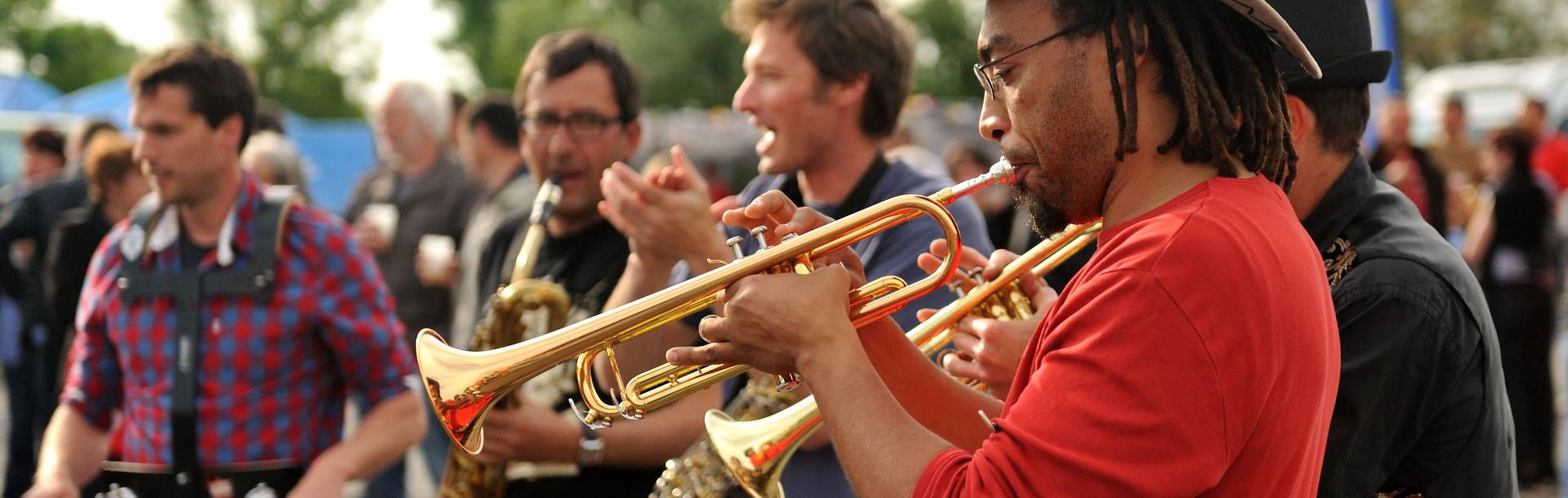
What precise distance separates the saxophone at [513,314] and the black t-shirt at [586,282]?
0.04m

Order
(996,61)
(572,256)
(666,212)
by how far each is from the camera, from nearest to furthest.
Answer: (996,61) → (666,212) → (572,256)

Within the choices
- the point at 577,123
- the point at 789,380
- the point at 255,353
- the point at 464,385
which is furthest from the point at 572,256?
the point at 789,380

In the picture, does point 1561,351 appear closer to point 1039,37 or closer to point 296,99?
point 1039,37

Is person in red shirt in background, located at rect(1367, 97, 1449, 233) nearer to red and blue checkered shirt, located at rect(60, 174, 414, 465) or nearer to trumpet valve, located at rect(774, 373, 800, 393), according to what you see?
red and blue checkered shirt, located at rect(60, 174, 414, 465)

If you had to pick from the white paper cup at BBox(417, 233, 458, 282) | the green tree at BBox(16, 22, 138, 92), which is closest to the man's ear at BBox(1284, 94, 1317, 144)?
the white paper cup at BBox(417, 233, 458, 282)

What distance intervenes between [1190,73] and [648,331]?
1005 millimetres

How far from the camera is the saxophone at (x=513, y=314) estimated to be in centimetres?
398

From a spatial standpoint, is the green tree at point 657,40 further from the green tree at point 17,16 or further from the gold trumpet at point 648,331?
the gold trumpet at point 648,331

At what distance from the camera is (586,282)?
13.3 ft

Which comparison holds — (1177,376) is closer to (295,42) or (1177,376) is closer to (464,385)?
(464,385)

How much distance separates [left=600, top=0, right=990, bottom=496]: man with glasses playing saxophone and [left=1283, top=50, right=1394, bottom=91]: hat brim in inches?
38.6

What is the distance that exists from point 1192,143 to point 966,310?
1.08 metres

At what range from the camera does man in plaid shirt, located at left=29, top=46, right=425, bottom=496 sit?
151 inches

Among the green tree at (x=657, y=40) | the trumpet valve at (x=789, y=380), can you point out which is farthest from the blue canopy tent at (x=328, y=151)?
the green tree at (x=657, y=40)
